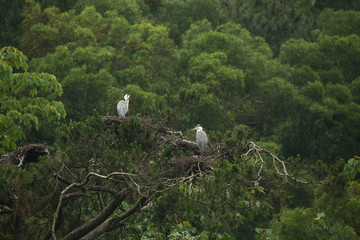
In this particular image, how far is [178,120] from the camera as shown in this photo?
11.6 metres

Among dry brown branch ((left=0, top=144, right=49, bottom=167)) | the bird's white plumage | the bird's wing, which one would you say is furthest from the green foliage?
the bird's wing

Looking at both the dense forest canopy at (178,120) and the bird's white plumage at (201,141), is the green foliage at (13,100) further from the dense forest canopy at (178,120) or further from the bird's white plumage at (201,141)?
the bird's white plumage at (201,141)

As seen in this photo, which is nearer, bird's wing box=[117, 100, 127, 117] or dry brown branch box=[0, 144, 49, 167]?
dry brown branch box=[0, 144, 49, 167]

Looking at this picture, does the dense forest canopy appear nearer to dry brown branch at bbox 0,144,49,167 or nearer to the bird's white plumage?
dry brown branch at bbox 0,144,49,167

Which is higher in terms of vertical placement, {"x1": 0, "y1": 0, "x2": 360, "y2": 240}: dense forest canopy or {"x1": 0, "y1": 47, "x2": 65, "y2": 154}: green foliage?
{"x1": 0, "y1": 47, "x2": 65, "y2": 154}: green foliage

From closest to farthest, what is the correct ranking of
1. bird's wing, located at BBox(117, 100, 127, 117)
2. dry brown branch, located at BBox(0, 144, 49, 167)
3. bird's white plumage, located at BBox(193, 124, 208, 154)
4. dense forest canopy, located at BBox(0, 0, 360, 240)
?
dense forest canopy, located at BBox(0, 0, 360, 240) < dry brown branch, located at BBox(0, 144, 49, 167) < bird's white plumage, located at BBox(193, 124, 208, 154) < bird's wing, located at BBox(117, 100, 127, 117)

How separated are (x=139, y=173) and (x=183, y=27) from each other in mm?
19902

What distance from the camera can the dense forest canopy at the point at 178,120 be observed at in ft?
25.5

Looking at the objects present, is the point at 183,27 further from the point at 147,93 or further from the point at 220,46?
the point at 147,93

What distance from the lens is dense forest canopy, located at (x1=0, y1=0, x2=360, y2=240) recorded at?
778 cm

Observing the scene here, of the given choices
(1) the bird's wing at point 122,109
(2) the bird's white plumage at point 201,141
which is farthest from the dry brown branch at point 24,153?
(1) the bird's wing at point 122,109

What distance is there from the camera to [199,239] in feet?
27.8

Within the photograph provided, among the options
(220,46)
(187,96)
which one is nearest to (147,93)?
(220,46)

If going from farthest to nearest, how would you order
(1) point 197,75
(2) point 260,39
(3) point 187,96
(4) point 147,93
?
(2) point 260,39 < (1) point 197,75 < (4) point 147,93 < (3) point 187,96
